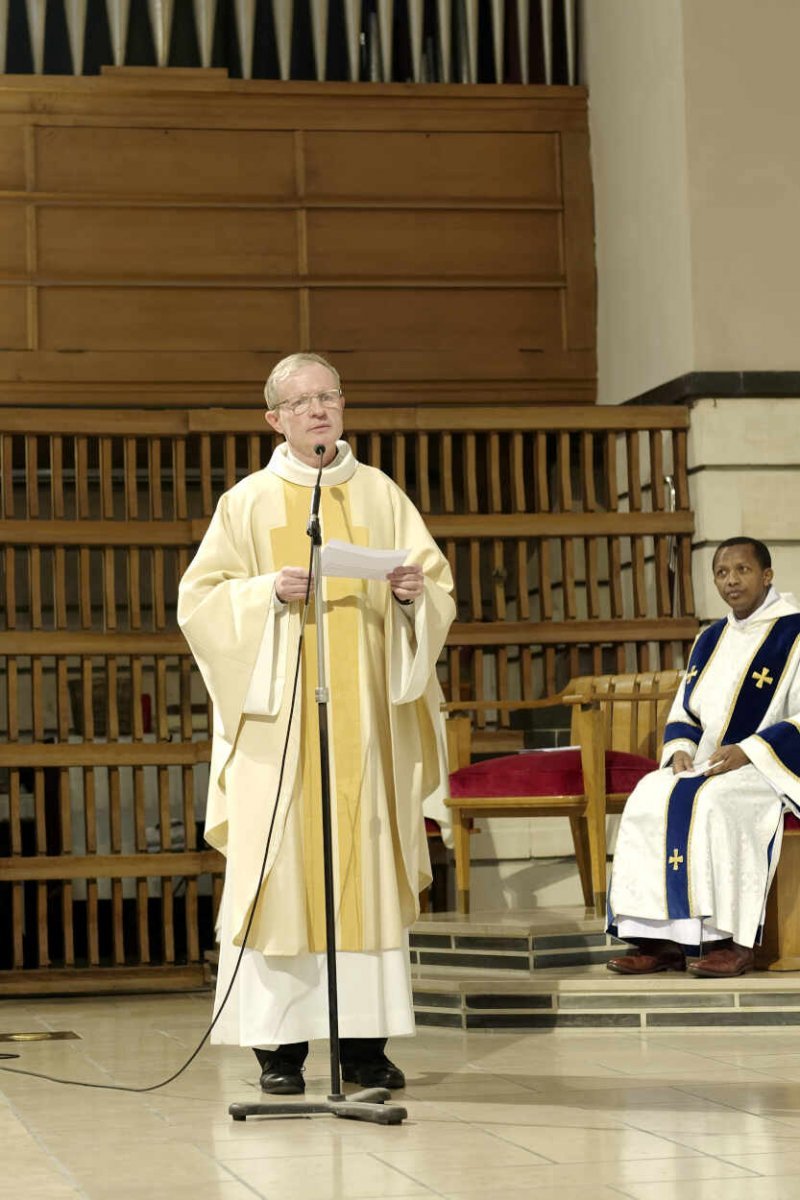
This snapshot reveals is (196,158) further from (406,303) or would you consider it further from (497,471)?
(497,471)

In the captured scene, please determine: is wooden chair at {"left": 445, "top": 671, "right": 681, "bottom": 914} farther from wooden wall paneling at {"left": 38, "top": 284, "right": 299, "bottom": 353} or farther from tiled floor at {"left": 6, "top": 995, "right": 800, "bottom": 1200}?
wooden wall paneling at {"left": 38, "top": 284, "right": 299, "bottom": 353}

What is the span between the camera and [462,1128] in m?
4.11

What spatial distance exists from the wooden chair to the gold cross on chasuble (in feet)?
6.96

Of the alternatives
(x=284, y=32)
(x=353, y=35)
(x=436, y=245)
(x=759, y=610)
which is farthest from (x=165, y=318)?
(x=759, y=610)

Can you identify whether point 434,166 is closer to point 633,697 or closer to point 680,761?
point 633,697

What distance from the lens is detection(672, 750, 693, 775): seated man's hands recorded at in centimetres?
626

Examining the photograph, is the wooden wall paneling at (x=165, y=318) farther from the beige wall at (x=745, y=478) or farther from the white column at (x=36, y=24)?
the beige wall at (x=745, y=478)

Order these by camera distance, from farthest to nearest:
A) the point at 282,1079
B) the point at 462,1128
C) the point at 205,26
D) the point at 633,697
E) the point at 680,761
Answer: the point at 205,26, the point at 633,697, the point at 680,761, the point at 282,1079, the point at 462,1128

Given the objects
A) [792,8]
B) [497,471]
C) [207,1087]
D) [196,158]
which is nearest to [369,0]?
[196,158]

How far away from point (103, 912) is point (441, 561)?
5.62 m

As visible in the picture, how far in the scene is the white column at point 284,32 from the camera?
372 inches

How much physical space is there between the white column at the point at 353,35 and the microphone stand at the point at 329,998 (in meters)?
5.69

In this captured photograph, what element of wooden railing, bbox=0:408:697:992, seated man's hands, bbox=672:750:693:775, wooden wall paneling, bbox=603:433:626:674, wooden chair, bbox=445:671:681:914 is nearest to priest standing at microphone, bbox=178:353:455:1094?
seated man's hands, bbox=672:750:693:775

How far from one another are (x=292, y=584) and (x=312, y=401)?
1.65 feet
